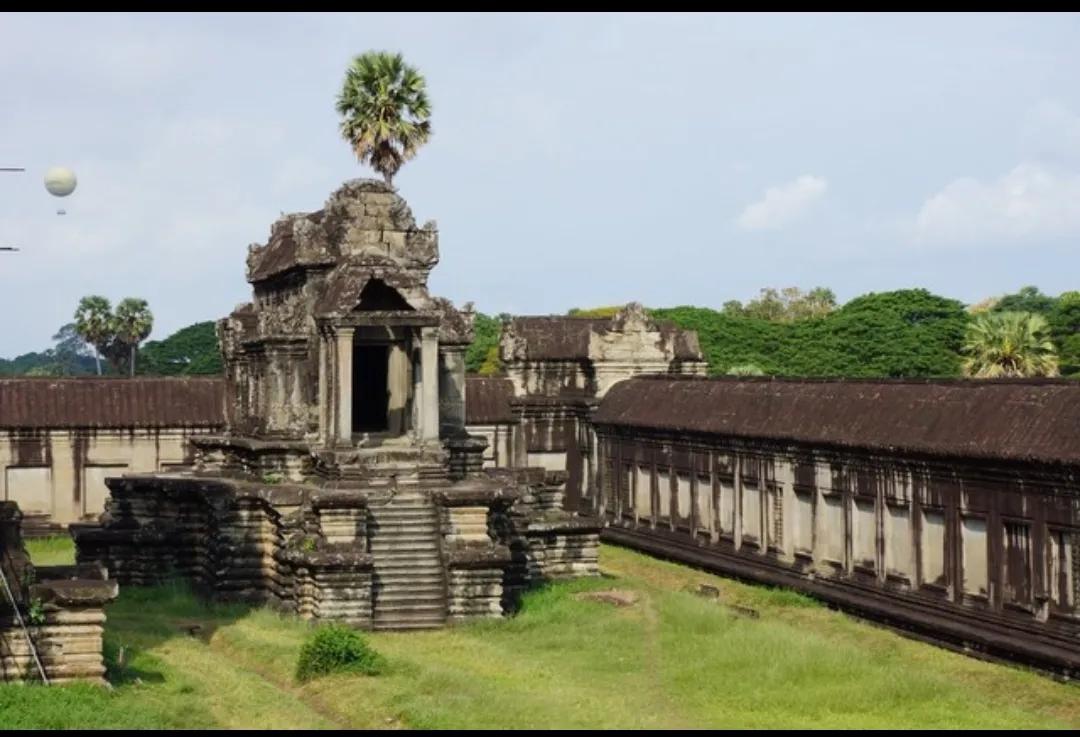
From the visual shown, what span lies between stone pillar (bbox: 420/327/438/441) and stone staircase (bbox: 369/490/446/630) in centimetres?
146

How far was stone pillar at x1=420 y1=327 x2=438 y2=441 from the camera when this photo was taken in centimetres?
3008

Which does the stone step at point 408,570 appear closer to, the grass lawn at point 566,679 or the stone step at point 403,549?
the stone step at point 403,549

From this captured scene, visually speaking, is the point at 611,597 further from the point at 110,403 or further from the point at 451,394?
the point at 110,403

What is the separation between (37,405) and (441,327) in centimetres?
1824

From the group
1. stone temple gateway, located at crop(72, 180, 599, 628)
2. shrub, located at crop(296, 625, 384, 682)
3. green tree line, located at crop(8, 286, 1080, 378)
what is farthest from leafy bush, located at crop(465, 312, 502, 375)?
shrub, located at crop(296, 625, 384, 682)

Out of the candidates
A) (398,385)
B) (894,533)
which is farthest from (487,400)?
(894,533)

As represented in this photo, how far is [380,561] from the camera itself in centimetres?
2842

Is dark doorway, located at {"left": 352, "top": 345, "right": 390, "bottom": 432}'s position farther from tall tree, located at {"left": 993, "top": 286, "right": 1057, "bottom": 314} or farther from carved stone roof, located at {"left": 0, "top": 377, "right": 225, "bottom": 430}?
tall tree, located at {"left": 993, "top": 286, "right": 1057, "bottom": 314}

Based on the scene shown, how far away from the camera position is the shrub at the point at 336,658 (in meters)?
23.1

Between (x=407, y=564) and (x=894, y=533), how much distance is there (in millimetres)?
8765

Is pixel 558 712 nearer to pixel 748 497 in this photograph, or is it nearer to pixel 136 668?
pixel 136 668

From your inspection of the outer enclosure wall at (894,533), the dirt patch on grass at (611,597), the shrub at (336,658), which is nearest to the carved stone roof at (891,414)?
the outer enclosure wall at (894,533)

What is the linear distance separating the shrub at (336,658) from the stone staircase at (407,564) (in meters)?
4.46

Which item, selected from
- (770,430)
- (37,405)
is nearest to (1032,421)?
(770,430)
